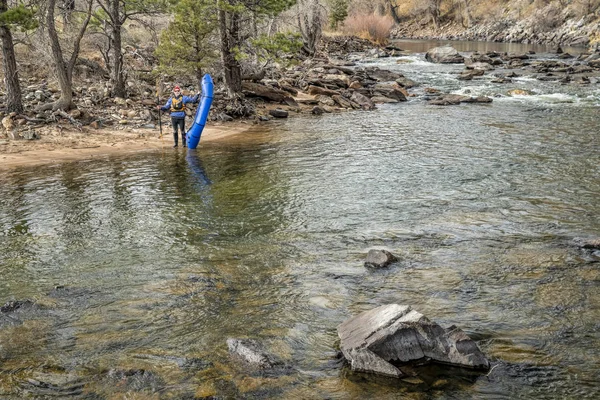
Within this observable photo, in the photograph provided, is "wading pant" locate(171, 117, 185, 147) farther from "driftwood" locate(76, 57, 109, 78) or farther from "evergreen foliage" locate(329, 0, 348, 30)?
"evergreen foliage" locate(329, 0, 348, 30)

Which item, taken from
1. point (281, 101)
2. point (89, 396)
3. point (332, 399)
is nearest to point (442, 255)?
point (332, 399)

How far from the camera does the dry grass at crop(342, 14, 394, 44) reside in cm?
6110

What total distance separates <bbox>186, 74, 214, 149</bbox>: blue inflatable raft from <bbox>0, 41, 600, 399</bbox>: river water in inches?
26.3

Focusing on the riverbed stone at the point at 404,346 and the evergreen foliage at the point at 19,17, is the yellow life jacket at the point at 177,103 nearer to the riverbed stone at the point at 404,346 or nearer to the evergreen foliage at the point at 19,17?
the evergreen foliage at the point at 19,17

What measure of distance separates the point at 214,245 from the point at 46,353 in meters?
3.69

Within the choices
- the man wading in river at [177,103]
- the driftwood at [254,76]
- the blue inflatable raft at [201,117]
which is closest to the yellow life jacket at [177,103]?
the man wading in river at [177,103]

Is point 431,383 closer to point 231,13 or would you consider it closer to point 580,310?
point 580,310

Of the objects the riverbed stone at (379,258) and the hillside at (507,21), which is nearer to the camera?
the riverbed stone at (379,258)

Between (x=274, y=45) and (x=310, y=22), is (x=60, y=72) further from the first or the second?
(x=310, y=22)

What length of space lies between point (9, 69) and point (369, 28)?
4909 cm

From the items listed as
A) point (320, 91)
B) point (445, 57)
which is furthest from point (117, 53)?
point (445, 57)

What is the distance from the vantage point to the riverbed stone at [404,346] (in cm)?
588

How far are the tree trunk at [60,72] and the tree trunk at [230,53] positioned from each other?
19.4 feet

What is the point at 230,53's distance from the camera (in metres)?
22.3
